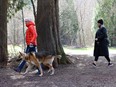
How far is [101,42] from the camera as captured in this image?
→ 14.3 meters

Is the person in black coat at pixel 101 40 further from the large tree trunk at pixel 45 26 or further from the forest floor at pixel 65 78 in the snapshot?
the large tree trunk at pixel 45 26

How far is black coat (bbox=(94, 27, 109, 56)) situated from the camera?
1411 cm

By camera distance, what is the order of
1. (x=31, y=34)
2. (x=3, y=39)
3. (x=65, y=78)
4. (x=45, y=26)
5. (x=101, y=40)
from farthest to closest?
(x=3, y=39) → (x=101, y=40) → (x=45, y=26) → (x=31, y=34) → (x=65, y=78)

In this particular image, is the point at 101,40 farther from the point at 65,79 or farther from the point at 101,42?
the point at 65,79

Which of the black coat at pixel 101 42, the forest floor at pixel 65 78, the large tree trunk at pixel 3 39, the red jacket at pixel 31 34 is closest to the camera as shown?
the forest floor at pixel 65 78

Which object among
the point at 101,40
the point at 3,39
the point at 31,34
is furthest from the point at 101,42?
the point at 3,39

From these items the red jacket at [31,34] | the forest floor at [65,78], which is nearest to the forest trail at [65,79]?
the forest floor at [65,78]

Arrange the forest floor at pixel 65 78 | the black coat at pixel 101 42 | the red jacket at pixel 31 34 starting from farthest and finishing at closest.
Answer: the black coat at pixel 101 42, the red jacket at pixel 31 34, the forest floor at pixel 65 78

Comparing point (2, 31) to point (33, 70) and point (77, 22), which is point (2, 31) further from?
point (77, 22)

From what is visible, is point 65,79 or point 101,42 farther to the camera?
point 101,42

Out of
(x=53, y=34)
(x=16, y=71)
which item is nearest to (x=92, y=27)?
(x=53, y=34)

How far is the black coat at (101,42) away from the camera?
14.1m

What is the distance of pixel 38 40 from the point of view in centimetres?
1429

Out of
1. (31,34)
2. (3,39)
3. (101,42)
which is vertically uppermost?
(31,34)
